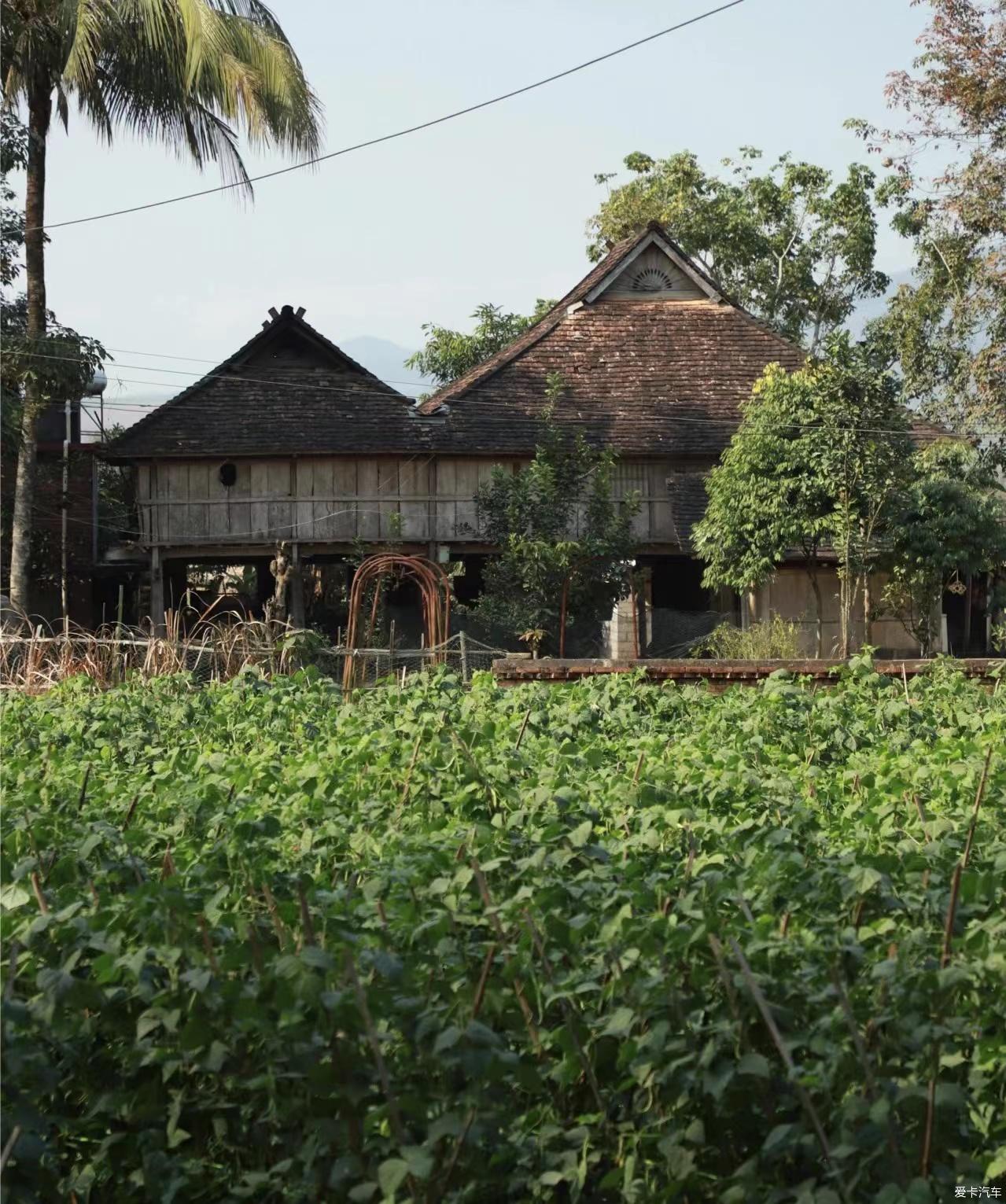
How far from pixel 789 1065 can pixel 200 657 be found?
474 inches

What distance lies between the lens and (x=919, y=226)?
28.3m

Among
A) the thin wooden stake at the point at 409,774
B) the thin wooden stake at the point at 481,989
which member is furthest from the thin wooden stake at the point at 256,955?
the thin wooden stake at the point at 409,774

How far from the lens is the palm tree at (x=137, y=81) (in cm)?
2169

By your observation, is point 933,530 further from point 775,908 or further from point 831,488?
point 775,908

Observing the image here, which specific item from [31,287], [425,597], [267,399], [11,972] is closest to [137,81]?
[31,287]

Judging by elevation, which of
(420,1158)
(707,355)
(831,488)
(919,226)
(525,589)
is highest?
(919,226)

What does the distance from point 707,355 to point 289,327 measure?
752 cm

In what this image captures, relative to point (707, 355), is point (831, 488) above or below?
below

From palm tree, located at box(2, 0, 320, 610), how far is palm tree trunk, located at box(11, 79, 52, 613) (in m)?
0.02

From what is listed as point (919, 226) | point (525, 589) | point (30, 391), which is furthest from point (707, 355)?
point (30, 391)

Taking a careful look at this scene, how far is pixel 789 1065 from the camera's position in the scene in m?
3.23

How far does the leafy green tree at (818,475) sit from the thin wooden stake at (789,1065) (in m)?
18.6

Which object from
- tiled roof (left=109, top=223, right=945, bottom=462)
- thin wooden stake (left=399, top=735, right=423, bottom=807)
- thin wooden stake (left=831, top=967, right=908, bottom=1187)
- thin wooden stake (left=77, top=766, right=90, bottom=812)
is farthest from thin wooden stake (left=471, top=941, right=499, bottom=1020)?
tiled roof (left=109, top=223, right=945, bottom=462)

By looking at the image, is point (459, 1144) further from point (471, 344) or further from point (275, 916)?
point (471, 344)
